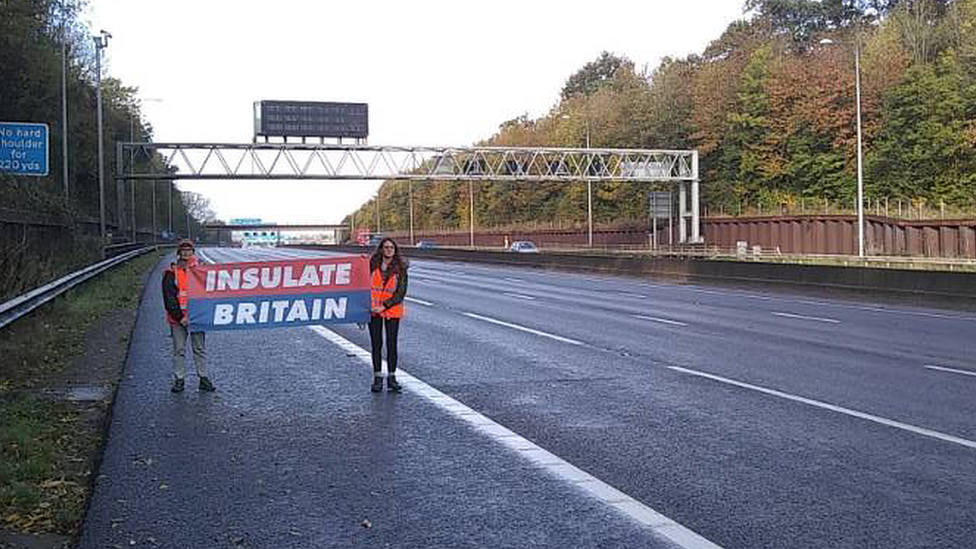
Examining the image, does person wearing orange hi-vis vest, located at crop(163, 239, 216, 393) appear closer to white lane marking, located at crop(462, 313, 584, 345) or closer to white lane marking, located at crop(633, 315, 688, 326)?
white lane marking, located at crop(462, 313, 584, 345)

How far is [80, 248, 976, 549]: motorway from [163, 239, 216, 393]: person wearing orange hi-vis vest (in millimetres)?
375

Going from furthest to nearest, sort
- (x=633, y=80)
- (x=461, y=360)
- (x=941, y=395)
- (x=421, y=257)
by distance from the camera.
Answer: (x=633, y=80), (x=421, y=257), (x=461, y=360), (x=941, y=395)

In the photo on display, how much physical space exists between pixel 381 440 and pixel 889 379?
645cm

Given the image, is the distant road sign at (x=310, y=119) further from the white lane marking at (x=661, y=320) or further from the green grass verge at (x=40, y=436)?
the green grass verge at (x=40, y=436)

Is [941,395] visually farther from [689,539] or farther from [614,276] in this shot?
[614,276]

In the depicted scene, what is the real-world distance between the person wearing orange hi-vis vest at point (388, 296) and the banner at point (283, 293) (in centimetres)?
64

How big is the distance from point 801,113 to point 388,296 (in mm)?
64899

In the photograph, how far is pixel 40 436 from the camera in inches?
330

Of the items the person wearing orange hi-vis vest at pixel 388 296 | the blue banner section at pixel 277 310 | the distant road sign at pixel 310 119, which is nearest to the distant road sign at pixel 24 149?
the blue banner section at pixel 277 310

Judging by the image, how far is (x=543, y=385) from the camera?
1180cm

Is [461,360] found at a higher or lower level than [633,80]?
lower

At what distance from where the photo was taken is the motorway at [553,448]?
610 cm

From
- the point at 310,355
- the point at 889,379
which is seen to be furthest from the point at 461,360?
the point at 889,379

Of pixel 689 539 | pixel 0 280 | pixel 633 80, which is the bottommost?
pixel 689 539
